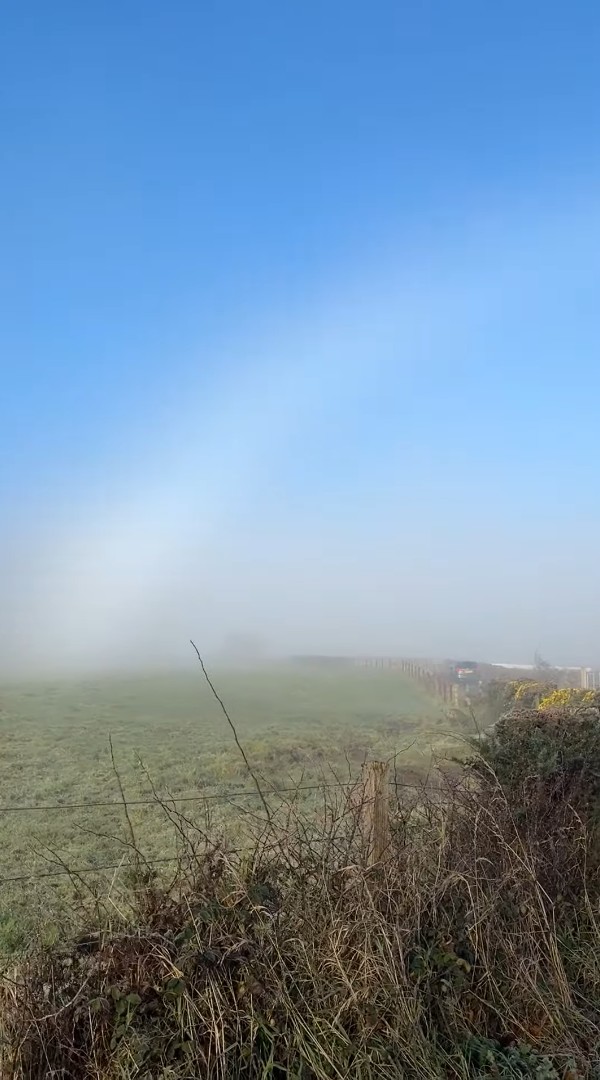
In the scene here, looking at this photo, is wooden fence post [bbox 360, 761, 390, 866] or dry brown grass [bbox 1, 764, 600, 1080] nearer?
dry brown grass [bbox 1, 764, 600, 1080]

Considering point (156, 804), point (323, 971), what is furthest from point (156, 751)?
point (323, 971)

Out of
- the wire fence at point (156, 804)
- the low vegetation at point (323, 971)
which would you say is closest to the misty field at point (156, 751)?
the wire fence at point (156, 804)

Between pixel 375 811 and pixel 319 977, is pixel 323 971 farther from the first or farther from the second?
pixel 375 811

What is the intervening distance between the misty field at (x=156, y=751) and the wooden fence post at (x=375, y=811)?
1.35 ft

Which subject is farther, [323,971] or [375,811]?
[375,811]

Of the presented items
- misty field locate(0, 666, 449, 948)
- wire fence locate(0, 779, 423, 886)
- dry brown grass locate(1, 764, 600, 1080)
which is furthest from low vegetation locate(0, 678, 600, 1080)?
misty field locate(0, 666, 449, 948)

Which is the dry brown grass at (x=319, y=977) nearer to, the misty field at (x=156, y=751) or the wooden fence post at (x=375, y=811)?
the wooden fence post at (x=375, y=811)

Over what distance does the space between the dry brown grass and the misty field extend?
0.38m

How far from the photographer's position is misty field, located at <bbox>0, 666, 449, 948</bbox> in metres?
7.30

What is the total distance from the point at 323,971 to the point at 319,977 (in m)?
0.05

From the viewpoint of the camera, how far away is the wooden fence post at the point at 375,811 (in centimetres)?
446

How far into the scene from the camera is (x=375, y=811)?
4.62 metres

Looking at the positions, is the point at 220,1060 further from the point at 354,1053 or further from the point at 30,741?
the point at 30,741

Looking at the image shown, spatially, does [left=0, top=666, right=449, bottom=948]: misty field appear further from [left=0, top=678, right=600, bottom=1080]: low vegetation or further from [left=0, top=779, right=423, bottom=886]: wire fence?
[left=0, top=678, right=600, bottom=1080]: low vegetation
